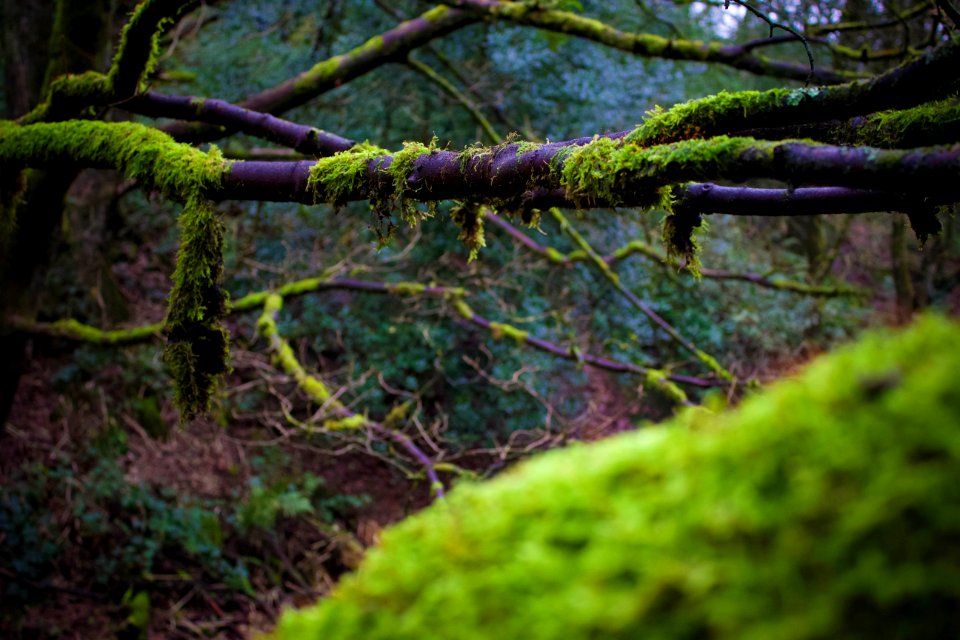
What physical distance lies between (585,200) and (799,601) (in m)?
1.60

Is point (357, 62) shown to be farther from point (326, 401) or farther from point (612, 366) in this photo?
point (612, 366)

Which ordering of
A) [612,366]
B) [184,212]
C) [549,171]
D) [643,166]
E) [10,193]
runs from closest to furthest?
1. [643,166]
2. [549,171]
3. [184,212]
4. [10,193]
5. [612,366]

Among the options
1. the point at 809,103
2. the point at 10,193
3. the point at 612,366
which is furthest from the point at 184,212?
the point at 612,366

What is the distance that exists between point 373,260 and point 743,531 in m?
8.53

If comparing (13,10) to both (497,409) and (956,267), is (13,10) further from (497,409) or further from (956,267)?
(956,267)

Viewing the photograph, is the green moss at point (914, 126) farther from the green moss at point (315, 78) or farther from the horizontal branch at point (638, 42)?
the green moss at point (315, 78)

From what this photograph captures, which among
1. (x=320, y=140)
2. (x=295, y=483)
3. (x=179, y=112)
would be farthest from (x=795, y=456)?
(x=295, y=483)

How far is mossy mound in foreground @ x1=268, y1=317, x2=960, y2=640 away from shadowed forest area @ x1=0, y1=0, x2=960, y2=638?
0.01 metres

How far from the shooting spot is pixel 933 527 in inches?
23.0

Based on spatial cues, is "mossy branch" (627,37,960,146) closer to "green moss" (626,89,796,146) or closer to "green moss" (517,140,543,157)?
"green moss" (626,89,796,146)

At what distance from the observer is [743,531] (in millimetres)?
657

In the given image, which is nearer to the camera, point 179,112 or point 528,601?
point 528,601

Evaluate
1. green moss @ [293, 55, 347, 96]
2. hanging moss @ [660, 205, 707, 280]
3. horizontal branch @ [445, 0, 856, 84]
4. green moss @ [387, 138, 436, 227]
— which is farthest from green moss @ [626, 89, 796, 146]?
green moss @ [293, 55, 347, 96]

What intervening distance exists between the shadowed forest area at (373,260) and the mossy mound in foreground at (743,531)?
0.01 meters
